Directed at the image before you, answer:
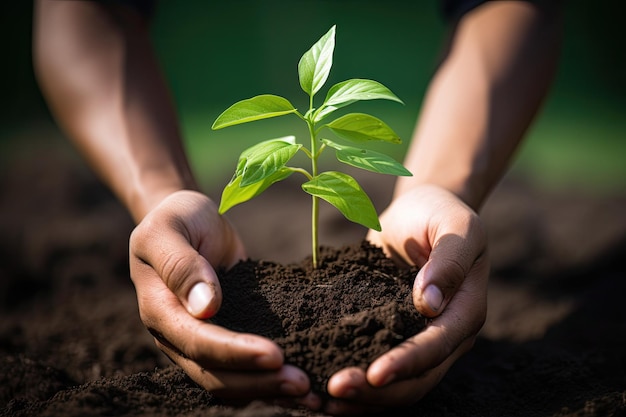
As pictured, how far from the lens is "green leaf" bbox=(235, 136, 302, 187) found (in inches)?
63.5

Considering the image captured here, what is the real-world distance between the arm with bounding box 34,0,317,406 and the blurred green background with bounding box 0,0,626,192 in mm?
3589

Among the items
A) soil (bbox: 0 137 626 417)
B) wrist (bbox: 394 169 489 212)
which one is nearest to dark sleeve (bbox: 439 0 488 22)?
wrist (bbox: 394 169 489 212)

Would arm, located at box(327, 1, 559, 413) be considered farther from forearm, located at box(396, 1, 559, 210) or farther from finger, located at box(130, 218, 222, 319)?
finger, located at box(130, 218, 222, 319)

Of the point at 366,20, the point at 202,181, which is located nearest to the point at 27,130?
the point at 202,181

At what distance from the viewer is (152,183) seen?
7.55ft

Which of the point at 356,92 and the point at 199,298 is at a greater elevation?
the point at 356,92

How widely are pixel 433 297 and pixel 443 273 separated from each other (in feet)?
0.25

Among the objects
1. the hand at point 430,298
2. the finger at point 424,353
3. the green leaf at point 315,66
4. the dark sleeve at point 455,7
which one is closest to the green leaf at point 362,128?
the green leaf at point 315,66

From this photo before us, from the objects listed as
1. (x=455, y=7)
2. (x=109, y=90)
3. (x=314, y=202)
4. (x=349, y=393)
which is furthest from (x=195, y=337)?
(x=455, y=7)

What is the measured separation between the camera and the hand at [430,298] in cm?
148

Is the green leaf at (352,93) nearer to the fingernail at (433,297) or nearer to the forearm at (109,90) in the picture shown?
the fingernail at (433,297)

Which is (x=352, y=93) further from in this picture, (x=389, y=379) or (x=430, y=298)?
(x=389, y=379)

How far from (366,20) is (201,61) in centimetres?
213

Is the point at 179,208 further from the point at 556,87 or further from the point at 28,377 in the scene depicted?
the point at 556,87
